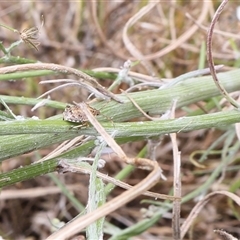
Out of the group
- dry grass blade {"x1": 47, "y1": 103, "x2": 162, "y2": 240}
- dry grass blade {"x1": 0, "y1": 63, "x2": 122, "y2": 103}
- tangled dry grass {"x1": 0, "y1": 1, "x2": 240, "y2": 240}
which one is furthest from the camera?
tangled dry grass {"x1": 0, "y1": 1, "x2": 240, "y2": 240}

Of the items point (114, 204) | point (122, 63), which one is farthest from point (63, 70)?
point (122, 63)

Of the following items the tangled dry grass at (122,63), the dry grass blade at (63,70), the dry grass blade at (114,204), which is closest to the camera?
the dry grass blade at (114,204)

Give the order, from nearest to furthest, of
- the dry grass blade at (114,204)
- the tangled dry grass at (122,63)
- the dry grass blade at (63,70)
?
the dry grass blade at (114,204)
the dry grass blade at (63,70)
the tangled dry grass at (122,63)

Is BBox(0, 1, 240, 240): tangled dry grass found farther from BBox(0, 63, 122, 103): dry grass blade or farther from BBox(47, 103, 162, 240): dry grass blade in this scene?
BBox(47, 103, 162, 240): dry grass blade

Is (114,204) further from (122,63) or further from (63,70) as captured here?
(122,63)

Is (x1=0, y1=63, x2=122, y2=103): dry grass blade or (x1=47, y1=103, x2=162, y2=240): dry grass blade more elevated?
(x1=0, y1=63, x2=122, y2=103): dry grass blade

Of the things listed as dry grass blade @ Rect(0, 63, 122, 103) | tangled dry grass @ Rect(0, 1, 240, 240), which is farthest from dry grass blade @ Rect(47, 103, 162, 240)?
tangled dry grass @ Rect(0, 1, 240, 240)

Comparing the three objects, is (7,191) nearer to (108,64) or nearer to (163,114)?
(108,64)

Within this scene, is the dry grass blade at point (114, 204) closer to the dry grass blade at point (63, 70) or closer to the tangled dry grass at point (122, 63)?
the dry grass blade at point (63, 70)

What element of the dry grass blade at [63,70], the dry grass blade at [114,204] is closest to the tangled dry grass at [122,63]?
the dry grass blade at [63,70]

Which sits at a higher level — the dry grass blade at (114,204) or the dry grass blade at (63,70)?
the dry grass blade at (63,70)
